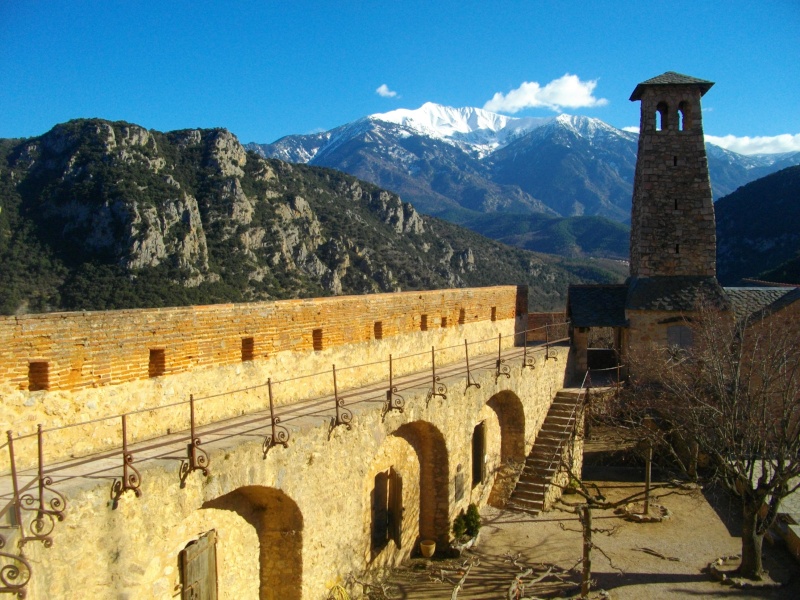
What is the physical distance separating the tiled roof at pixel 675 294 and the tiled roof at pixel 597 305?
0.56 meters

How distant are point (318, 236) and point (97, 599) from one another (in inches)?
1723

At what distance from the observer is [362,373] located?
40.0 ft

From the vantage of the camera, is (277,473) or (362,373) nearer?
(277,473)

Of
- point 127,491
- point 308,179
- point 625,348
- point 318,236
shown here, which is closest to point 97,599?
point 127,491

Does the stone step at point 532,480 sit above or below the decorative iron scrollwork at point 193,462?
below

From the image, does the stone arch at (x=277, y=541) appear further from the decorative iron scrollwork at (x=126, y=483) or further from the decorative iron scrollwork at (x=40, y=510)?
the decorative iron scrollwork at (x=40, y=510)

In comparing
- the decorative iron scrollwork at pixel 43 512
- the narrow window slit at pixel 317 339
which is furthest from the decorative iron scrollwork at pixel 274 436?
the narrow window slit at pixel 317 339

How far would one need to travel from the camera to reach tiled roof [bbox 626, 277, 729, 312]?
61.6ft

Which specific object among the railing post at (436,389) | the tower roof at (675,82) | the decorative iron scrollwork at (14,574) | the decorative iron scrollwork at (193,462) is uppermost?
the tower roof at (675,82)

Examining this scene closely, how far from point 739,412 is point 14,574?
1240 centimetres

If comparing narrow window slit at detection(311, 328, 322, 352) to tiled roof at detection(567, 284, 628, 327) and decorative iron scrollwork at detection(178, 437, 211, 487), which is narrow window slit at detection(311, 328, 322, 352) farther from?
tiled roof at detection(567, 284, 628, 327)

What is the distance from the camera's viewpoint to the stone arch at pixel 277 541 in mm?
8086

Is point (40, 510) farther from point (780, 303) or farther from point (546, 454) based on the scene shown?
point (780, 303)

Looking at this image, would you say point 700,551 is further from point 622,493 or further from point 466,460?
point 466,460
